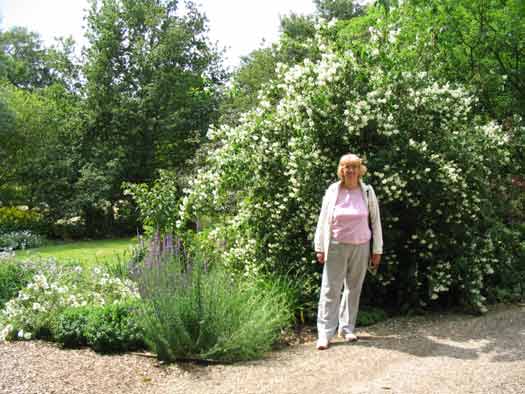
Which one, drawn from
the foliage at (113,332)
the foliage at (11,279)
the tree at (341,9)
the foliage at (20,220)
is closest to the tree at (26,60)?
the tree at (341,9)

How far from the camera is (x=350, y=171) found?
5363mm

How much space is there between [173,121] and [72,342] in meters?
14.7

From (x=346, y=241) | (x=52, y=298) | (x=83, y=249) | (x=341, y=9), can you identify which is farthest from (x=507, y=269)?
(x=341, y=9)

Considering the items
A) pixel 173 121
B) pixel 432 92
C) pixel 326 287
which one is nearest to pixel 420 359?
pixel 326 287

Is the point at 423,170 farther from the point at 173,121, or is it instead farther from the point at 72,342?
the point at 173,121

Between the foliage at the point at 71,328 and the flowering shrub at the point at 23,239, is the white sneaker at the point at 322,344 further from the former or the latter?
the flowering shrub at the point at 23,239

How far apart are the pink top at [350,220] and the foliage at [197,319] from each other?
98cm

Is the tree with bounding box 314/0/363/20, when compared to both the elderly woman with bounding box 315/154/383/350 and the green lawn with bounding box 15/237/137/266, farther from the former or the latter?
the elderly woman with bounding box 315/154/383/350

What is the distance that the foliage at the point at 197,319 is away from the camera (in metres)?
5.07

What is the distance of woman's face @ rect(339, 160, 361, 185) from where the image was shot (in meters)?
5.36

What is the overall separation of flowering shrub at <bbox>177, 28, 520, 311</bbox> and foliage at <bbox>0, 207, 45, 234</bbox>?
13245mm

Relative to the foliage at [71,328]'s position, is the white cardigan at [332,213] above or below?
above

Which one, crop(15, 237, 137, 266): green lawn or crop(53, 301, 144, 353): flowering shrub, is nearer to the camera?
crop(53, 301, 144, 353): flowering shrub

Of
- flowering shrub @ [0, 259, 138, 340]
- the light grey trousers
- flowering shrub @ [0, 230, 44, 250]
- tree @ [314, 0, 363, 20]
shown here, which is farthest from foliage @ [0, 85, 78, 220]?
tree @ [314, 0, 363, 20]
